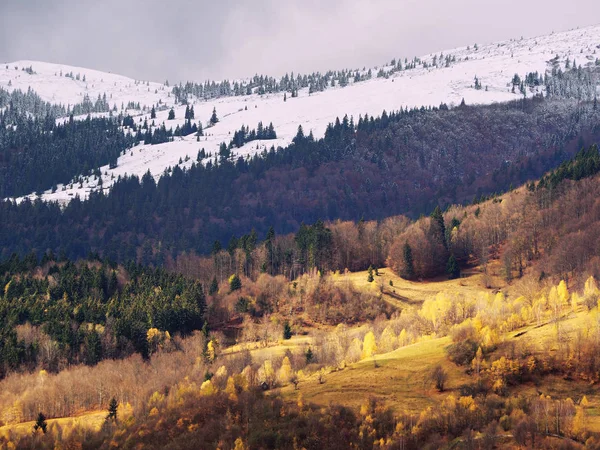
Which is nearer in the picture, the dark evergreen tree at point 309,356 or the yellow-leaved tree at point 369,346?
the yellow-leaved tree at point 369,346

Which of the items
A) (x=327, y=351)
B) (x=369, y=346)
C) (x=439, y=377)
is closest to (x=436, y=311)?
(x=369, y=346)

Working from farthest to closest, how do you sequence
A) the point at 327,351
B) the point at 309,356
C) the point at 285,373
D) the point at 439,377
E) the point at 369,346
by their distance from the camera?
the point at 327,351, the point at 309,356, the point at 369,346, the point at 285,373, the point at 439,377

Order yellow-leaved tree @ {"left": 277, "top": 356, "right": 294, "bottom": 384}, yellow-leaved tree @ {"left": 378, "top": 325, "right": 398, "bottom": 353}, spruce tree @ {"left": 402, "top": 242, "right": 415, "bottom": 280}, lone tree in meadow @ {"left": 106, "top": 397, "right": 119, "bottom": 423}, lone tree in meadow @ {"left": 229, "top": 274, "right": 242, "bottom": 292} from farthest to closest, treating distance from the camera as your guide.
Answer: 1. spruce tree @ {"left": 402, "top": 242, "right": 415, "bottom": 280}
2. lone tree in meadow @ {"left": 229, "top": 274, "right": 242, "bottom": 292}
3. yellow-leaved tree @ {"left": 378, "top": 325, "right": 398, "bottom": 353}
4. yellow-leaved tree @ {"left": 277, "top": 356, "right": 294, "bottom": 384}
5. lone tree in meadow @ {"left": 106, "top": 397, "right": 119, "bottom": 423}

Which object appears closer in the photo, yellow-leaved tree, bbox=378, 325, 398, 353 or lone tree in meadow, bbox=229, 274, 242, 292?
yellow-leaved tree, bbox=378, 325, 398, 353

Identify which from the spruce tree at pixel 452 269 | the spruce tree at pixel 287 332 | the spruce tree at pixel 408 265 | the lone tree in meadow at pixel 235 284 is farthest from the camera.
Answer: the spruce tree at pixel 408 265

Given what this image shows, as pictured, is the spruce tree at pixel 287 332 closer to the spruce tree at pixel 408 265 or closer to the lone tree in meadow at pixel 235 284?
the lone tree in meadow at pixel 235 284

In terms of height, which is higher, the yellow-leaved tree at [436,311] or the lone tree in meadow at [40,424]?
the yellow-leaved tree at [436,311]

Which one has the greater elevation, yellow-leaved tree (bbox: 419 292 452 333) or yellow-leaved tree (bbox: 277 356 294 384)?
yellow-leaved tree (bbox: 419 292 452 333)

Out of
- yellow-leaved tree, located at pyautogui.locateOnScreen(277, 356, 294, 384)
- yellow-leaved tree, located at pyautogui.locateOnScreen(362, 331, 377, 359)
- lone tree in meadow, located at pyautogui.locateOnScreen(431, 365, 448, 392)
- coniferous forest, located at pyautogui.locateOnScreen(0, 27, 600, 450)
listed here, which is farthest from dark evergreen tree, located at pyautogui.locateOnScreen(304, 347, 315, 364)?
lone tree in meadow, located at pyautogui.locateOnScreen(431, 365, 448, 392)

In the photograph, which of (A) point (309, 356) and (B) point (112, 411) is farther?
(A) point (309, 356)

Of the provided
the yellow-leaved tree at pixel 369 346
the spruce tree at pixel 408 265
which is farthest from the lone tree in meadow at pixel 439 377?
the spruce tree at pixel 408 265

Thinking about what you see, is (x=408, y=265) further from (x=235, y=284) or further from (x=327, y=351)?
(x=327, y=351)

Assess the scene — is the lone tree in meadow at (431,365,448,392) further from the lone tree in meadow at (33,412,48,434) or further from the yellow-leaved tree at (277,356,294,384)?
the lone tree in meadow at (33,412,48,434)

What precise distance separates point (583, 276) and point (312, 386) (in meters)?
67.1
